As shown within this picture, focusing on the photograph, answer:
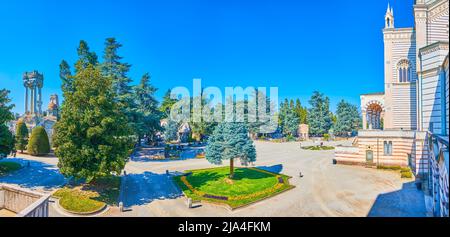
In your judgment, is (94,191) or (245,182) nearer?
(94,191)

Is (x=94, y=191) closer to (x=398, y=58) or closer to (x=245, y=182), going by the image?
(x=245, y=182)

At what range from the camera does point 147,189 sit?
19891 mm

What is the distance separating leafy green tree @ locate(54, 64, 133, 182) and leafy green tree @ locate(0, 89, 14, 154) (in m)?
8.24

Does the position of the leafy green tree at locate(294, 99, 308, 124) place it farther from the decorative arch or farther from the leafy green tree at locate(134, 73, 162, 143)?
the leafy green tree at locate(134, 73, 162, 143)

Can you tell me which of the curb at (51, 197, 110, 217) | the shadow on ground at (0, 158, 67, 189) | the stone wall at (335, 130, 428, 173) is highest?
the stone wall at (335, 130, 428, 173)

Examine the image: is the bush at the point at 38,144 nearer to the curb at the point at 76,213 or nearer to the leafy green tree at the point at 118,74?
the leafy green tree at the point at 118,74

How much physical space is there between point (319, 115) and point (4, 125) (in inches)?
2686

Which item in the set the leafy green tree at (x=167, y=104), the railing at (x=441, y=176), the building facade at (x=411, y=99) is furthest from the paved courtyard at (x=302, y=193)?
the leafy green tree at (x=167, y=104)

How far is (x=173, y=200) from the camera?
57.3ft

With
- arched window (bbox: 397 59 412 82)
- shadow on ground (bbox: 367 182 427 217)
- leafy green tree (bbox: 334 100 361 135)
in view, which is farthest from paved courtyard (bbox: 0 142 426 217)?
leafy green tree (bbox: 334 100 361 135)

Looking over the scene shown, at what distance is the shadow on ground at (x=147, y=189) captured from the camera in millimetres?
17406

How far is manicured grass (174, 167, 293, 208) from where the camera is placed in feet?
57.2

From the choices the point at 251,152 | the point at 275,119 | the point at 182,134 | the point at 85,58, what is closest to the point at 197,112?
the point at 182,134
